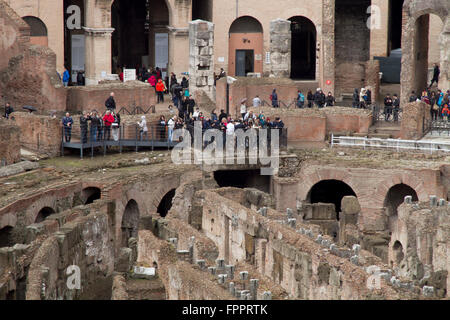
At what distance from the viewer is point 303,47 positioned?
6253cm

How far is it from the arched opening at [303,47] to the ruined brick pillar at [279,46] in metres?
7.89

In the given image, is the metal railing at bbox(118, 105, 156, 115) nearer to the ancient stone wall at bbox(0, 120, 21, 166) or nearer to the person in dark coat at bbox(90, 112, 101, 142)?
the person in dark coat at bbox(90, 112, 101, 142)

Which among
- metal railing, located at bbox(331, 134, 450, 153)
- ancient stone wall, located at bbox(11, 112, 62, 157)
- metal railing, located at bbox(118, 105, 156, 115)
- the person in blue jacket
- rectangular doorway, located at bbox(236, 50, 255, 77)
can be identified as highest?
rectangular doorway, located at bbox(236, 50, 255, 77)

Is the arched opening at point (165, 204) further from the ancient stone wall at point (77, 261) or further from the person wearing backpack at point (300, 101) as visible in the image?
the person wearing backpack at point (300, 101)


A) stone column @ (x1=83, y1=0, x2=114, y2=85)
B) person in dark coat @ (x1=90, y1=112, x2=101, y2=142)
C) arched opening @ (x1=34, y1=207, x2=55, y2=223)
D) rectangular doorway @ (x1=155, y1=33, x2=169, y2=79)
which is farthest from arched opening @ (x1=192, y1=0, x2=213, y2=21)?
arched opening @ (x1=34, y1=207, x2=55, y2=223)

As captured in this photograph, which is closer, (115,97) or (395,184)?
(395,184)

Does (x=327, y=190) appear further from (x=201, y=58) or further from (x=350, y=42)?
(x=350, y=42)

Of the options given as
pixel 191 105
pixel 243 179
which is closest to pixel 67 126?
pixel 191 105

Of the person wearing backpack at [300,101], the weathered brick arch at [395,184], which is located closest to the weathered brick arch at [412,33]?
the person wearing backpack at [300,101]

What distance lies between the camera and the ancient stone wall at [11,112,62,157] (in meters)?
44.9

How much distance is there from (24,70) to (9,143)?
6.53 m

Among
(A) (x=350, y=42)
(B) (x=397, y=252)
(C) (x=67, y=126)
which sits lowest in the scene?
(B) (x=397, y=252)

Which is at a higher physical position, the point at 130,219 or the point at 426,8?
the point at 426,8

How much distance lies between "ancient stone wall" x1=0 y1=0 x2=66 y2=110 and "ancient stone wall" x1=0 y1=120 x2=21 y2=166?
511 cm
